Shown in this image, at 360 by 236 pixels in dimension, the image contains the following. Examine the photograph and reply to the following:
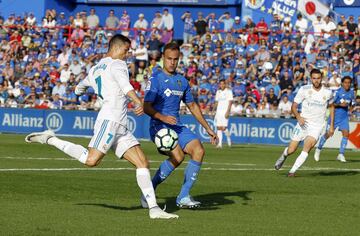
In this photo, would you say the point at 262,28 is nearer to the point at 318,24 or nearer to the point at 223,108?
the point at 318,24

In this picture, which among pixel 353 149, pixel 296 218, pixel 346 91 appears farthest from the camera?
pixel 353 149

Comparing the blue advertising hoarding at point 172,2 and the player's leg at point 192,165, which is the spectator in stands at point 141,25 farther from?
the player's leg at point 192,165

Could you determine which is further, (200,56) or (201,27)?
(201,27)

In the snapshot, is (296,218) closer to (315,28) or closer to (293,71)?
(293,71)

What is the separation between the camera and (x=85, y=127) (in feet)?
125

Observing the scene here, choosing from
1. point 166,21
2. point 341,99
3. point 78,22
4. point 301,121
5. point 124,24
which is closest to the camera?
point 301,121

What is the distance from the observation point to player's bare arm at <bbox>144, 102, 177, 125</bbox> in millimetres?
12922

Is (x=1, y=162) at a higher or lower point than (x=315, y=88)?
lower

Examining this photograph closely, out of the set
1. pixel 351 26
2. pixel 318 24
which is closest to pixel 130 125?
pixel 318 24

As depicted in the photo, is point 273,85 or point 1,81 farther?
point 1,81

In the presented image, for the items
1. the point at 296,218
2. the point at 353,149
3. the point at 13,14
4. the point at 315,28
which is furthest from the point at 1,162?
the point at 13,14

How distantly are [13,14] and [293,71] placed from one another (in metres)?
15.8

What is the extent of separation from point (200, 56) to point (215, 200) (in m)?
25.6

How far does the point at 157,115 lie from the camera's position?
1302 centimetres
